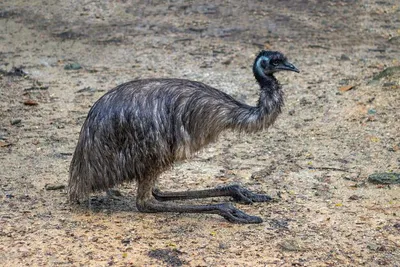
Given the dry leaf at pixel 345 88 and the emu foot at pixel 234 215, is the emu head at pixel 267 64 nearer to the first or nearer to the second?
the emu foot at pixel 234 215

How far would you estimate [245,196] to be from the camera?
5.10 meters

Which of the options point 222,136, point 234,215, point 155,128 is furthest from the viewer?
point 222,136

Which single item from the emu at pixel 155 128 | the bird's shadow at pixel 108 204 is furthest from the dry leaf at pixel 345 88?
the bird's shadow at pixel 108 204

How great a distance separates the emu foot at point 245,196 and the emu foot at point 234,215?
0.32 metres

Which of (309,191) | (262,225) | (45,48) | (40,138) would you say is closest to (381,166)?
(309,191)

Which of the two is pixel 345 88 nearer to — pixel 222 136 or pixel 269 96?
pixel 222 136

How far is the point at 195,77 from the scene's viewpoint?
27.0 ft

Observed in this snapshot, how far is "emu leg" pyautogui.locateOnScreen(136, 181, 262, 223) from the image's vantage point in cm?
471

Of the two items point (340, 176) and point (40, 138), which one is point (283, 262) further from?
point (40, 138)

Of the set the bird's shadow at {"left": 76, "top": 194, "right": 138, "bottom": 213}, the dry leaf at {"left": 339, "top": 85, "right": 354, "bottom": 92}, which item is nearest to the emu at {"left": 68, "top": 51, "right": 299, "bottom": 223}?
the bird's shadow at {"left": 76, "top": 194, "right": 138, "bottom": 213}

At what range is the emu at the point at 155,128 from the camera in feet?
15.2

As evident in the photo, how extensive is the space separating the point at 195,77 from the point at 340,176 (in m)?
3.00

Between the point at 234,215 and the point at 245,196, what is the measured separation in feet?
1.24

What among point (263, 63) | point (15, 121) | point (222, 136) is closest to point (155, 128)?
point (263, 63)
